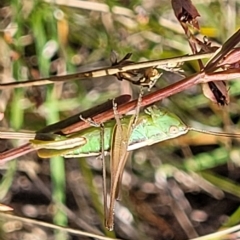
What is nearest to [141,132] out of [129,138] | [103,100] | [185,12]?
[129,138]

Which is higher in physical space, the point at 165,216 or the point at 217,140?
the point at 217,140

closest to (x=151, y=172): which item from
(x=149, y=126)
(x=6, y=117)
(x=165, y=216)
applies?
(x=165, y=216)

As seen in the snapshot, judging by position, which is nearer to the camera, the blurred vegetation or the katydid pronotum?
the katydid pronotum

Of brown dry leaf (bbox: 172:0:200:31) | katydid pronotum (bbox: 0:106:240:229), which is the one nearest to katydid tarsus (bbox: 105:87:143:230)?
katydid pronotum (bbox: 0:106:240:229)

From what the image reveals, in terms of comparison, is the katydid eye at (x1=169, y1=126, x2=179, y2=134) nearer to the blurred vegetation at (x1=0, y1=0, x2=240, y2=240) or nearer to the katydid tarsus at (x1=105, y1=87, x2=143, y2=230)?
the katydid tarsus at (x1=105, y1=87, x2=143, y2=230)

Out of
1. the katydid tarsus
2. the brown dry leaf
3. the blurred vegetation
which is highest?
the blurred vegetation

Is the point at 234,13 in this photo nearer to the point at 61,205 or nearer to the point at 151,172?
the point at 151,172

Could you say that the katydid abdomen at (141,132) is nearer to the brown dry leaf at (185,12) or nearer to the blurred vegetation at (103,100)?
the brown dry leaf at (185,12)
